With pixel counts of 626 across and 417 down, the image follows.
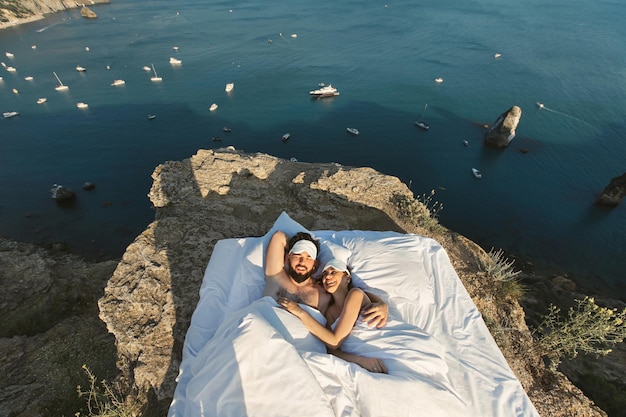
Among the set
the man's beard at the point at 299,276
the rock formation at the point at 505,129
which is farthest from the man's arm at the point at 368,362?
the rock formation at the point at 505,129

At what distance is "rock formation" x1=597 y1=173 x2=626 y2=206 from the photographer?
22.3m

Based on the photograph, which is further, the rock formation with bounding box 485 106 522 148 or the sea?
the rock formation with bounding box 485 106 522 148

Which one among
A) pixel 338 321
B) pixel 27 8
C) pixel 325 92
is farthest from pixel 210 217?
pixel 27 8

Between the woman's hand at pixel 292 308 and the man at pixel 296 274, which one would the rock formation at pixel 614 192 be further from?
the woman's hand at pixel 292 308

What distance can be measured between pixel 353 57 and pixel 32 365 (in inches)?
1956

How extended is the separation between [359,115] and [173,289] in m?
31.7

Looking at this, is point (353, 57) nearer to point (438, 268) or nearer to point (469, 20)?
point (469, 20)

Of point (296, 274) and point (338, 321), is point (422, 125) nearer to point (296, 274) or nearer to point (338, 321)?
point (296, 274)

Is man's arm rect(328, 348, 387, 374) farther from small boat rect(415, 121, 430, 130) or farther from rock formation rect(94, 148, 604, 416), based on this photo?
small boat rect(415, 121, 430, 130)

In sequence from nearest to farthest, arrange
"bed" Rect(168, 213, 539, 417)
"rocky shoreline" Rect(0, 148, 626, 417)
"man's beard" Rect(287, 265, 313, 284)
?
1. "bed" Rect(168, 213, 539, 417)
2. "man's beard" Rect(287, 265, 313, 284)
3. "rocky shoreline" Rect(0, 148, 626, 417)

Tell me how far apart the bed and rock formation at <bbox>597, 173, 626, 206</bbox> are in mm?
26070

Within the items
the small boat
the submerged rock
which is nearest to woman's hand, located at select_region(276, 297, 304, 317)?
the submerged rock

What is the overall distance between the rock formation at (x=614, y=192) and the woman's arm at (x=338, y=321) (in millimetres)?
28194

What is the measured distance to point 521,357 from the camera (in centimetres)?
517
